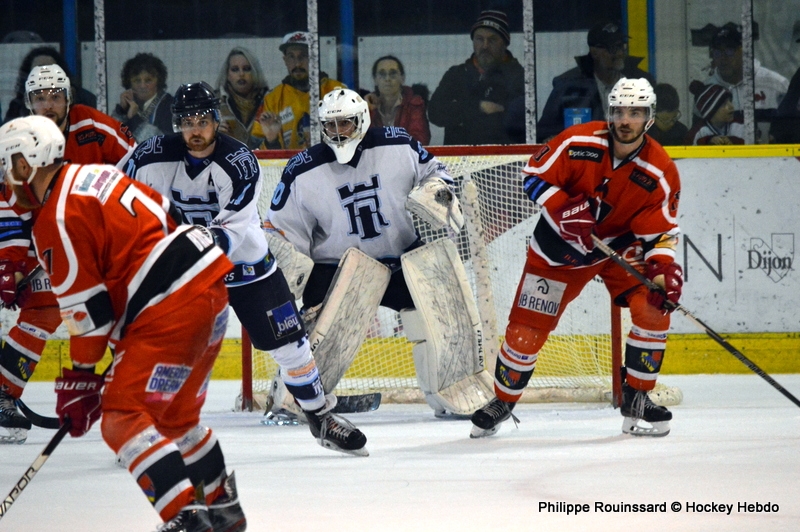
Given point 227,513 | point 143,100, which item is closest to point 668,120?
point 143,100

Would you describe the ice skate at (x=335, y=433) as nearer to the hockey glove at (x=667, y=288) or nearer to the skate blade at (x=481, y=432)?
the skate blade at (x=481, y=432)

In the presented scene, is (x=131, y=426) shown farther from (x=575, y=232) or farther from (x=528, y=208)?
A: (x=528, y=208)

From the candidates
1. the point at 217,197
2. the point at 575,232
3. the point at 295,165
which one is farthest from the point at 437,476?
the point at 295,165

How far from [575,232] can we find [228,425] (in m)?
1.57

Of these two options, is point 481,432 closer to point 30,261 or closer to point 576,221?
point 576,221

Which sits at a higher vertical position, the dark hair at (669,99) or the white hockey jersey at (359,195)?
A: the dark hair at (669,99)

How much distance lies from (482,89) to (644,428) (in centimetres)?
237

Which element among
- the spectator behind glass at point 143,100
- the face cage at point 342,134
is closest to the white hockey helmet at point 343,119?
the face cage at point 342,134

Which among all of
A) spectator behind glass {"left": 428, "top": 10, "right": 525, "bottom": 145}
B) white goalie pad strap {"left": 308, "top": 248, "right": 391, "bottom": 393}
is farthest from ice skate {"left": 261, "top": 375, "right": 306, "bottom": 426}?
spectator behind glass {"left": 428, "top": 10, "right": 525, "bottom": 145}

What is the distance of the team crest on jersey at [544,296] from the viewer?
3.69 metres

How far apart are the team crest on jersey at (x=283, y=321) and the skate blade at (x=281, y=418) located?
90cm

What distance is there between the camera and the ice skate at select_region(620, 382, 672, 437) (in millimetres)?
3689

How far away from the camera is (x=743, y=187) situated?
5.01 meters

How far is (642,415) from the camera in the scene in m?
3.72
